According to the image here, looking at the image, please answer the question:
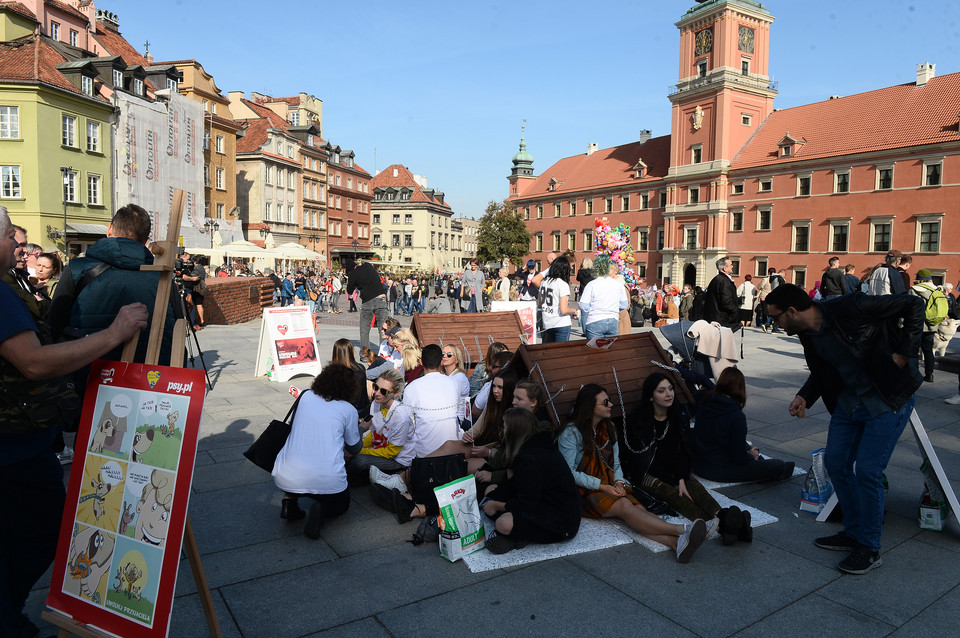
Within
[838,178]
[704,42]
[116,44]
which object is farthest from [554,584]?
[704,42]

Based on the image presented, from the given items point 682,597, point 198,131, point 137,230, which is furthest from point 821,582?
point 198,131

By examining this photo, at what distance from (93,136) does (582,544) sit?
3849 centimetres

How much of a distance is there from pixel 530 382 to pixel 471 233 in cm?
12571

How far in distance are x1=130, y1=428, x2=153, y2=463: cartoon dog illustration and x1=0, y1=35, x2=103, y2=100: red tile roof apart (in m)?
35.8

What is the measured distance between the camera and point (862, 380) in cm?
408

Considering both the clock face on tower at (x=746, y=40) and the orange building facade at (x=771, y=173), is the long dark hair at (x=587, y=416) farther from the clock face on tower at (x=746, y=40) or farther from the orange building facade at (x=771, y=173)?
the clock face on tower at (x=746, y=40)

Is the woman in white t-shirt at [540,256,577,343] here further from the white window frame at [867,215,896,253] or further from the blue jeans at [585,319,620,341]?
the white window frame at [867,215,896,253]

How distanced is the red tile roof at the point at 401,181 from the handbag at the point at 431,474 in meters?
92.0

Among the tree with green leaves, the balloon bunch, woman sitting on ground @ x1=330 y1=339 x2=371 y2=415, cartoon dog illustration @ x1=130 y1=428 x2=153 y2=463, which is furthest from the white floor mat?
the tree with green leaves

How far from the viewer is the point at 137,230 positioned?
4000 mm

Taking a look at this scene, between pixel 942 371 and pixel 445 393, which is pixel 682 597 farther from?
pixel 942 371

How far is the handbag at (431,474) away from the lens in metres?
4.80

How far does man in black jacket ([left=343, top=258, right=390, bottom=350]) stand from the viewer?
442 inches

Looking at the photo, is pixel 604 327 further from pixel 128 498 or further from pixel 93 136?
pixel 93 136
